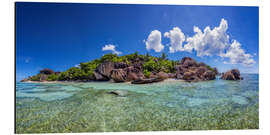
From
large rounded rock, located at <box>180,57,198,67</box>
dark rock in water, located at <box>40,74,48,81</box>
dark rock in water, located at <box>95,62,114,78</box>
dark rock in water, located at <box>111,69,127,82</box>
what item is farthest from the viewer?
dark rock in water, located at <box>40,74,48,81</box>

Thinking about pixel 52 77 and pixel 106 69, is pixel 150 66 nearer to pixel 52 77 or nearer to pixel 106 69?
pixel 106 69

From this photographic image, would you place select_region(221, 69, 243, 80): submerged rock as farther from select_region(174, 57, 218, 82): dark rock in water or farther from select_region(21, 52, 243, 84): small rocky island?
select_region(174, 57, 218, 82): dark rock in water

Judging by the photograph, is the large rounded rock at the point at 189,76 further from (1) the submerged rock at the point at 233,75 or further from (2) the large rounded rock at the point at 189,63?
(1) the submerged rock at the point at 233,75

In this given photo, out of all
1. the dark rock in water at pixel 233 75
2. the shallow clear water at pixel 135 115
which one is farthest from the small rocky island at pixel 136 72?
the shallow clear water at pixel 135 115

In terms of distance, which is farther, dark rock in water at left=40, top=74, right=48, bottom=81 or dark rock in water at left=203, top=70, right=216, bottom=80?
dark rock in water at left=40, top=74, right=48, bottom=81

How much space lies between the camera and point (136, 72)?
12.2 meters

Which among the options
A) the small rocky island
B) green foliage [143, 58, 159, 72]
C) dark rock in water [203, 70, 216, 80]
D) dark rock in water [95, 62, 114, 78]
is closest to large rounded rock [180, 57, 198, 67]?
the small rocky island

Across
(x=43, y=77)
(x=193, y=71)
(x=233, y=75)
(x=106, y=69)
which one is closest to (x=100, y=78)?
(x=106, y=69)

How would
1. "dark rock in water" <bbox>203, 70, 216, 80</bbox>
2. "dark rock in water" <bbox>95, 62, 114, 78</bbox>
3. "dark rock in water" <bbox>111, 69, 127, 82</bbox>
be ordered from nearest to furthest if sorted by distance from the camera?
"dark rock in water" <bbox>111, 69, 127, 82</bbox>, "dark rock in water" <bbox>95, 62, 114, 78</bbox>, "dark rock in water" <bbox>203, 70, 216, 80</bbox>

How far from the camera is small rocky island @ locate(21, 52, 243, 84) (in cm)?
1132

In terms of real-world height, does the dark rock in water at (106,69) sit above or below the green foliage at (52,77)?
above

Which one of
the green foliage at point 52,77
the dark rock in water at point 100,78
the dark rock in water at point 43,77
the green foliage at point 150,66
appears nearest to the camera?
the dark rock in water at point 100,78

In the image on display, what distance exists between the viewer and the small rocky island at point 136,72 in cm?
1132

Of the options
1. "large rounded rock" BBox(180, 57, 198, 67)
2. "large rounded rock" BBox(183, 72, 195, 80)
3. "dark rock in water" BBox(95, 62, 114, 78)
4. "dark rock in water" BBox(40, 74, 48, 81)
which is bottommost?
"dark rock in water" BBox(40, 74, 48, 81)
